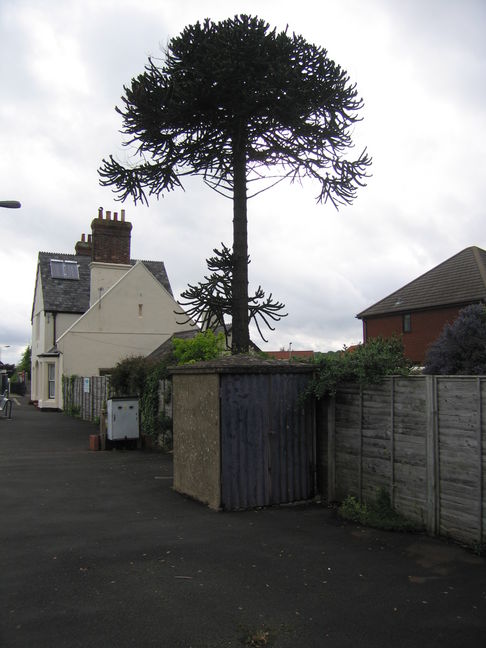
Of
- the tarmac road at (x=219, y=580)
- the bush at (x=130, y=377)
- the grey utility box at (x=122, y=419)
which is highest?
the bush at (x=130, y=377)

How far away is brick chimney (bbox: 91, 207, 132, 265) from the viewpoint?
3067cm

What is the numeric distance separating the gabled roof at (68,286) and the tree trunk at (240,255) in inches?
799

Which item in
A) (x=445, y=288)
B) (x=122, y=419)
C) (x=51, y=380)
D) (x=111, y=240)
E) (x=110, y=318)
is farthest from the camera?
(x=51, y=380)

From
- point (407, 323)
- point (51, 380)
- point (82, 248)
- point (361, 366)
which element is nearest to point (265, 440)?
point (361, 366)

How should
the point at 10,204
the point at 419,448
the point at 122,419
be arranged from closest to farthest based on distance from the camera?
the point at 419,448
the point at 10,204
the point at 122,419

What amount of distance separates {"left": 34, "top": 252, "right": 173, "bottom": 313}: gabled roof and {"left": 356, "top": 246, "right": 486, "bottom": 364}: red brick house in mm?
13225

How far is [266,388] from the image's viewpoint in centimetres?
913

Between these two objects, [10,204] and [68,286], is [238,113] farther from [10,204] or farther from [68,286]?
[68,286]

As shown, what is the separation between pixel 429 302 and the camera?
29.0 m

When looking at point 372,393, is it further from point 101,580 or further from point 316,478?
point 101,580

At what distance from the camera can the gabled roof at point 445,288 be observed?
27.3m

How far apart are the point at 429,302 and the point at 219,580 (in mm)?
25390

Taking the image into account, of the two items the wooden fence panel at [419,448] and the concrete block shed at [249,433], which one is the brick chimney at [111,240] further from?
the wooden fence panel at [419,448]

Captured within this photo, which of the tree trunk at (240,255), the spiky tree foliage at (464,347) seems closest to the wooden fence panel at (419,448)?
the spiky tree foliage at (464,347)
